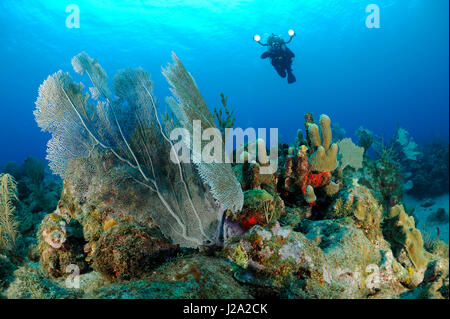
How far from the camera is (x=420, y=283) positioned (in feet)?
10.5

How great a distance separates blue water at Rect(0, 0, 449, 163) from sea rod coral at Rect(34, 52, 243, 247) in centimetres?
678

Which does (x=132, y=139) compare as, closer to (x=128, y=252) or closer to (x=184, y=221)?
(x=184, y=221)

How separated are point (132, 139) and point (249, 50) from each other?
61730mm

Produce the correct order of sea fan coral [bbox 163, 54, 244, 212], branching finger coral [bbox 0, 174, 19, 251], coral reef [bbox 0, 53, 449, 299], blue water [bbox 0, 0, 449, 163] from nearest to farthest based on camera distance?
coral reef [bbox 0, 53, 449, 299]
sea fan coral [bbox 163, 54, 244, 212]
branching finger coral [bbox 0, 174, 19, 251]
blue water [bbox 0, 0, 449, 163]

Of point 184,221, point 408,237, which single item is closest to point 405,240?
point 408,237

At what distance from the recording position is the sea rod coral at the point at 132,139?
11.1 feet

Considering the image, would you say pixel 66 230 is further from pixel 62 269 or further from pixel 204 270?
pixel 204 270

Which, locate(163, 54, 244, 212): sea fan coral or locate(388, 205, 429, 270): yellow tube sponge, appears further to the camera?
locate(388, 205, 429, 270): yellow tube sponge

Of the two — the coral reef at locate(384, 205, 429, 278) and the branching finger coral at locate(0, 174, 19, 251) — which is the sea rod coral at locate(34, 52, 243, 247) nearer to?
the branching finger coral at locate(0, 174, 19, 251)

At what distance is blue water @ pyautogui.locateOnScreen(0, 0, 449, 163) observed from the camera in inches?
1302

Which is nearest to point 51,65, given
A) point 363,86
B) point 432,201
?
point 432,201

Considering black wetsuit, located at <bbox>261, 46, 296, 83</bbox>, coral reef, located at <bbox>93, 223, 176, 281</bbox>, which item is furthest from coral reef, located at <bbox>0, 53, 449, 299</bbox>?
black wetsuit, located at <bbox>261, 46, 296, 83</bbox>

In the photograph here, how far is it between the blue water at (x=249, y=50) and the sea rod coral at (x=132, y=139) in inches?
267

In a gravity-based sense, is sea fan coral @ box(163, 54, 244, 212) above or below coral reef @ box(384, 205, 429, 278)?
above
